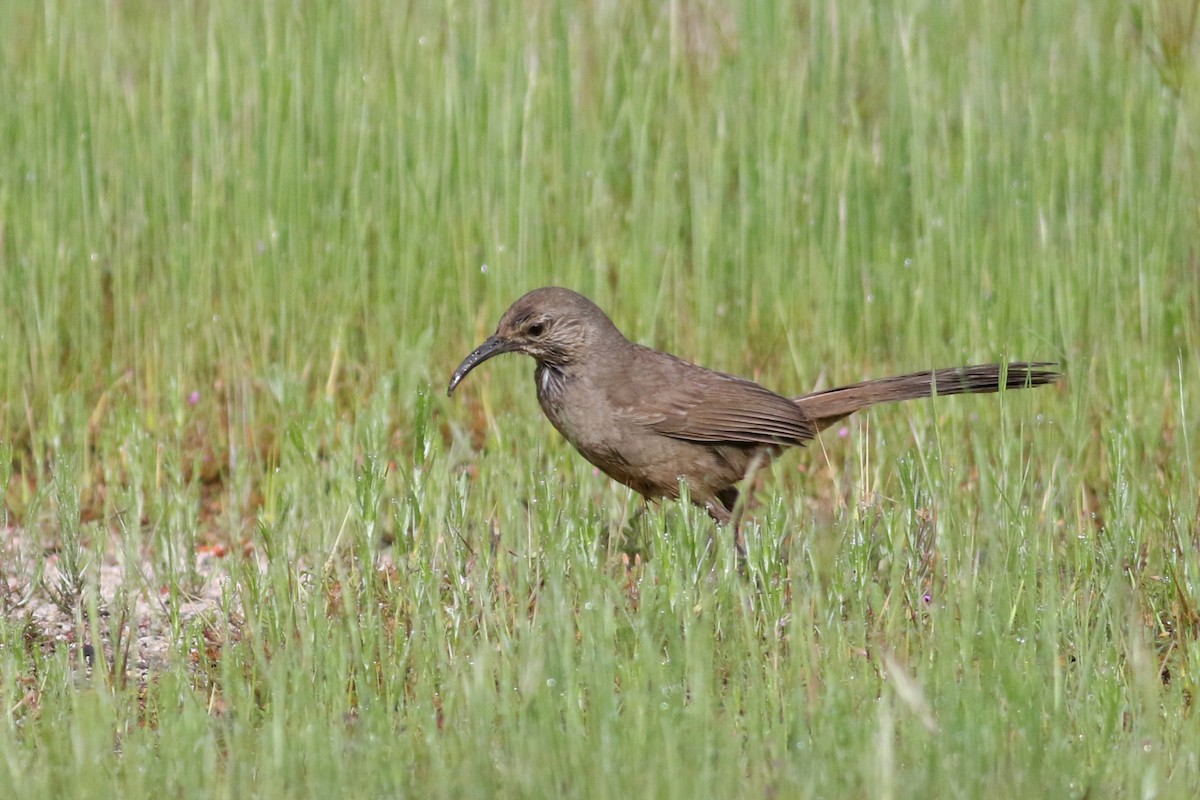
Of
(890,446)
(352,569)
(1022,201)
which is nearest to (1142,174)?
(1022,201)

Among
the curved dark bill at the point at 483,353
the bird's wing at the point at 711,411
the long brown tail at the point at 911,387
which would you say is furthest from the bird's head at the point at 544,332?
the long brown tail at the point at 911,387

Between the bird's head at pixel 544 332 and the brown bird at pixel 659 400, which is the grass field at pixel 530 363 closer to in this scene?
the brown bird at pixel 659 400

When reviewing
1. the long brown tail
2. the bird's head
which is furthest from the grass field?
the bird's head

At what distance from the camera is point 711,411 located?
5.88 m

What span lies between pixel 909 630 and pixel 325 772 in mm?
1698

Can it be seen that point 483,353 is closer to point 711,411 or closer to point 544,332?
point 544,332

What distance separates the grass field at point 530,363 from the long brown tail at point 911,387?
19cm

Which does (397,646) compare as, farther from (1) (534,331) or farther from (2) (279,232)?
(2) (279,232)

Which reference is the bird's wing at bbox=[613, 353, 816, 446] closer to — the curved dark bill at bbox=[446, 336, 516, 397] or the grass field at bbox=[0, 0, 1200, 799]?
the grass field at bbox=[0, 0, 1200, 799]

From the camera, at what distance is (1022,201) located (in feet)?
22.4

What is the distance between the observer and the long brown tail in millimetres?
5719

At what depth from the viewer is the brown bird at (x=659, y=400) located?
18.8 feet

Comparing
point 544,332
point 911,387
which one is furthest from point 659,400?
point 911,387

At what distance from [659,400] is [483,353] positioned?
66 centimetres
